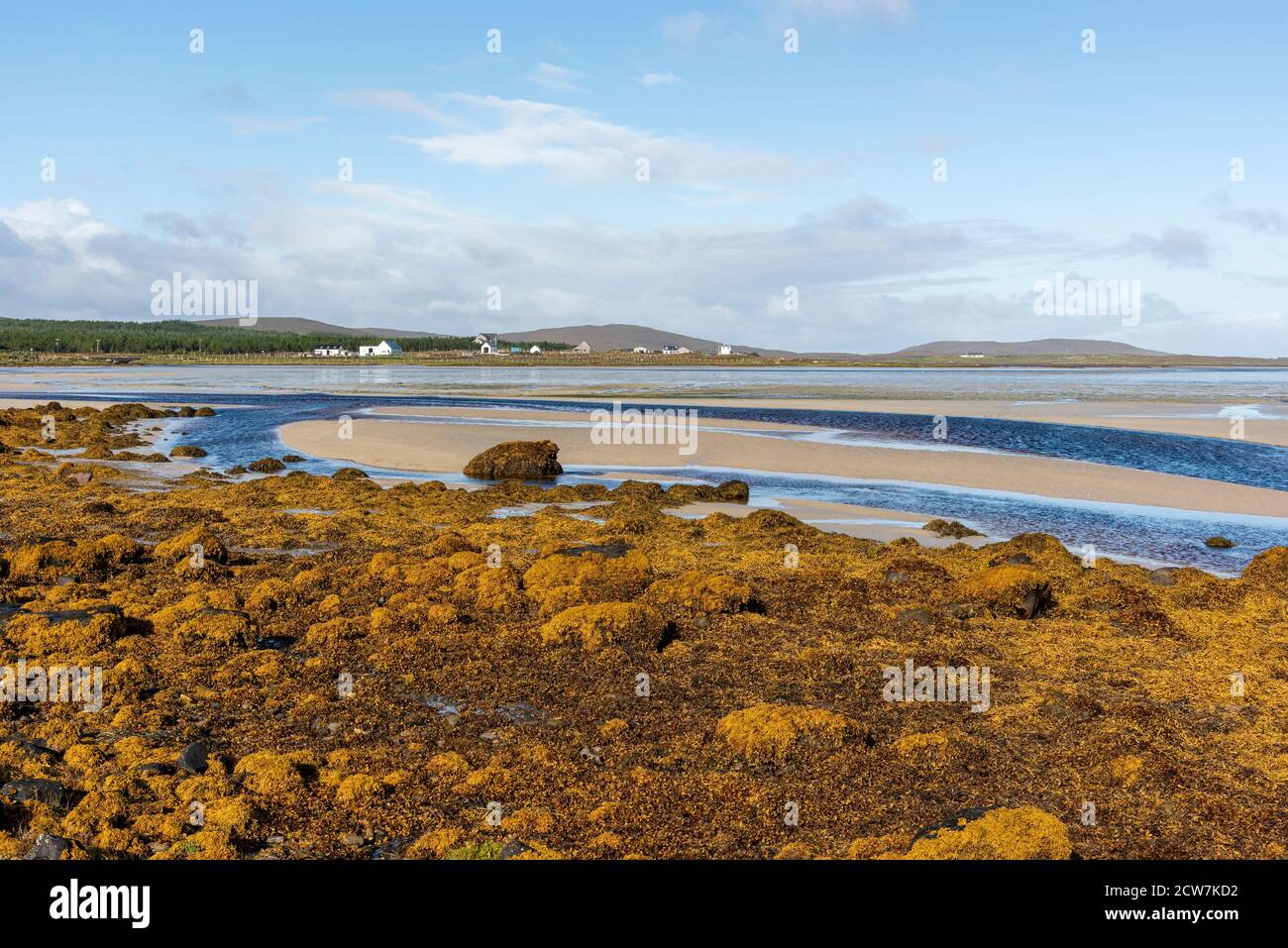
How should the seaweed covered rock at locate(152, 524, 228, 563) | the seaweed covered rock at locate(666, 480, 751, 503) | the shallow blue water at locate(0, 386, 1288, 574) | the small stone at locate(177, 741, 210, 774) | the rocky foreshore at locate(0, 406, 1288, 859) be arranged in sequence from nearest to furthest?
the rocky foreshore at locate(0, 406, 1288, 859) → the small stone at locate(177, 741, 210, 774) → the seaweed covered rock at locate(152, 524, 228, 563) → the shallow blue water at locate(0, 386, 1288, 574) → the seaweed covered rock at locate(666, 480, 751, 503)

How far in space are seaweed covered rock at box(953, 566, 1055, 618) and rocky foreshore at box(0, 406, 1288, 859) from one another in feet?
0.17

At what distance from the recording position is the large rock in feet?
120

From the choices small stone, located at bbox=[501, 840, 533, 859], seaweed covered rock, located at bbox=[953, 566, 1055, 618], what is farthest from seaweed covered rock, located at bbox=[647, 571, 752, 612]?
small stone, located at bbox=[501, 840, 533, 859]

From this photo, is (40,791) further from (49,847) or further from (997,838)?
(997,838)

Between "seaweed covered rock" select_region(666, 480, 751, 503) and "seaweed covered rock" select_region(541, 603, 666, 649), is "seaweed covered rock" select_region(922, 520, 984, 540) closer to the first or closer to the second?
"seaweed covered rock" select_region(666, 480, 751, 503)

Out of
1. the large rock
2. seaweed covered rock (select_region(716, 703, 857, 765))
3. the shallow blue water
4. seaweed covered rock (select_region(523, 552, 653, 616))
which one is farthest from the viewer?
the large rock

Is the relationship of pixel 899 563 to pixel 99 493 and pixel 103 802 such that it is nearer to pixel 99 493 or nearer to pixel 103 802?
pixel 103 802

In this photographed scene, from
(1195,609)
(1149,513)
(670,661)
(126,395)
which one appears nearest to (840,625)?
(670,661)

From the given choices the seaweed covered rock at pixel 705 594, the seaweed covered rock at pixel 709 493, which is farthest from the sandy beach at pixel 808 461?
the seaweed covered rock at pixel 705 594

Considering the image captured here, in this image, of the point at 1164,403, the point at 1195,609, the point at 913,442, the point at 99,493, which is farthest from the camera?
the point at 1164,403

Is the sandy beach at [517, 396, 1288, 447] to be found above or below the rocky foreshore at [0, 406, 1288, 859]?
above

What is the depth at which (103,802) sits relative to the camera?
9.06 metres

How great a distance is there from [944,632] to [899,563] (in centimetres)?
406

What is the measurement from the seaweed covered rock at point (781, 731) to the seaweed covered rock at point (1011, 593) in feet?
22.6
